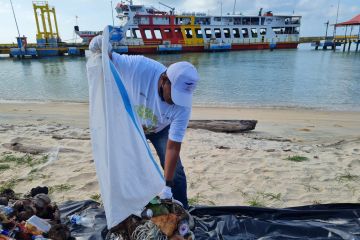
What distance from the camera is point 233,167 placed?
385 cm

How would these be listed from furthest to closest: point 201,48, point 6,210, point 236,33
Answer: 1. point 236,33
2. point 201,48
3. point 6,210

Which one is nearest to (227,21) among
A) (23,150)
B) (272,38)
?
(272,38)

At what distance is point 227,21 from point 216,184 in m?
41.1

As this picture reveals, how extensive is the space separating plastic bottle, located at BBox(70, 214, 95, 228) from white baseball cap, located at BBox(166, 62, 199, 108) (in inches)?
54.1

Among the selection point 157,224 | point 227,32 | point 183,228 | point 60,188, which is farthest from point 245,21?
point 157,224

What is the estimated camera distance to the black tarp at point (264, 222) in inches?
90.4

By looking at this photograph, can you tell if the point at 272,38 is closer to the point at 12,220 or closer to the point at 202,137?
the point at 202,137

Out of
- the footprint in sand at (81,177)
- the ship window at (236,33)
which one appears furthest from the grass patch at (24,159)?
the ship window at (236,33)

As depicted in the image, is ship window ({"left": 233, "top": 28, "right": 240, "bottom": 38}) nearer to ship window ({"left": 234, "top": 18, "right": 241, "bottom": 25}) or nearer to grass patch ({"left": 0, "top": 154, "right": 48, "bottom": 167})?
ship window ({"left": 234, "top": 18, "right": 241, "bottom": 25})

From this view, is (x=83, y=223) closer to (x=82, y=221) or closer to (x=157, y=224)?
(x=82, y=221)

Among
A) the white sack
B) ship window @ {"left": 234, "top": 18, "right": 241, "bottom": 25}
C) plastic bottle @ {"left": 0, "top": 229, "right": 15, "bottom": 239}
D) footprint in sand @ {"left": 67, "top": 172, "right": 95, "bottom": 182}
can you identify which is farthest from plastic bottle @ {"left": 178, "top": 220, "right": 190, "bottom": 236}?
ship window @ {"left": 234, "top": 18, "right": 241, "bottom": 25}

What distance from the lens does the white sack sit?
163 cm

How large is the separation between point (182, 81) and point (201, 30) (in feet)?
132

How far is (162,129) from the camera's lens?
2.38 meters
